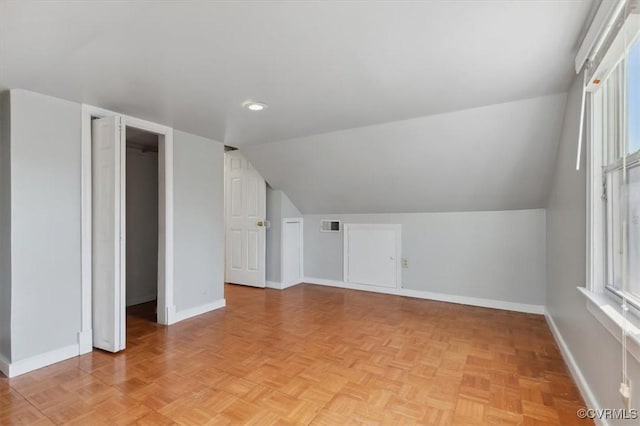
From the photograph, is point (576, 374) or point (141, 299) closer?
point (576, 374)

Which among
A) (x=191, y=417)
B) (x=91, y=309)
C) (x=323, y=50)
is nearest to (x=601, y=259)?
(x=323, y=50)

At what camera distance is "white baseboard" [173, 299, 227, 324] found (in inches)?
140

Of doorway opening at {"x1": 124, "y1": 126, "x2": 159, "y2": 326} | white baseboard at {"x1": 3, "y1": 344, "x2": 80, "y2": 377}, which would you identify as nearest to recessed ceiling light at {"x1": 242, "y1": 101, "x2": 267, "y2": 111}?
doorway opening at {"x1": 124, "y1": 126, "x2": 159, "y2": 326}

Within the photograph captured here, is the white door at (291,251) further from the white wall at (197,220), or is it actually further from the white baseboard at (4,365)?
the white baseboard at (4,365)

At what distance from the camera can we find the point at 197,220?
12.5ft

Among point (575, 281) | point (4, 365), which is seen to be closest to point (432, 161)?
point (575, 281)

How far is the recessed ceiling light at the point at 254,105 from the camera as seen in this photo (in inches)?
107

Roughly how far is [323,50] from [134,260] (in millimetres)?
3869

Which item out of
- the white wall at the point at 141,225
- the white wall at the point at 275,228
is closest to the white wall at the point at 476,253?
the white wall at the point at 275,228

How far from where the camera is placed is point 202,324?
3.45m

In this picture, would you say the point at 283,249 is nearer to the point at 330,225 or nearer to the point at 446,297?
the point at 330,225

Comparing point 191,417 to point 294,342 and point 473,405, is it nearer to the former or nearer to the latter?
point 294,342

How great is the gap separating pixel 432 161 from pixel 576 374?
224 cm

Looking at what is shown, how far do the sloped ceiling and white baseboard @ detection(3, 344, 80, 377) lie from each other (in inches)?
112
